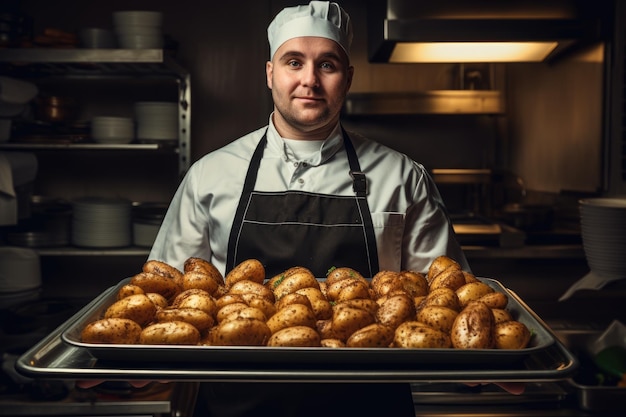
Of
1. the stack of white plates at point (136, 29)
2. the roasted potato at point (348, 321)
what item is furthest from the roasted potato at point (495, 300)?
the stack of white plates at point (136, 29)

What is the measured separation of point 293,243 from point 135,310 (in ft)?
2.77

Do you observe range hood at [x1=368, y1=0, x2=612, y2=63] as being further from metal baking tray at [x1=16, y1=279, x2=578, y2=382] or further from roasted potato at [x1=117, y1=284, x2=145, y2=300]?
metal baking tray at [x1=16, y1=279, x2=578, y2=382]

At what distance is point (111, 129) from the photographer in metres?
3.51

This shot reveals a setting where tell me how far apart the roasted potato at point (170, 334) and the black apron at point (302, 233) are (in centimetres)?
86

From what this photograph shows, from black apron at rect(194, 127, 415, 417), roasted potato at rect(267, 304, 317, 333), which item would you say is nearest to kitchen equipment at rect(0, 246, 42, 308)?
black apron at rect(194, 127, 415, 417)

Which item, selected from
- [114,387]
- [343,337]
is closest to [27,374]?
[343,337]

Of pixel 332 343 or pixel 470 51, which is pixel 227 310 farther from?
pixel 470 51

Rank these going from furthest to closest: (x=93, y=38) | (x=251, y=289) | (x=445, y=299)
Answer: (x=93, y=38), (x=251, y=289), (x=445, y=299)

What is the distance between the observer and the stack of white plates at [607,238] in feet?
7.94

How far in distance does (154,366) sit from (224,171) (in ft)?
4.09

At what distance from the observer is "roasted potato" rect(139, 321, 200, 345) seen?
1.05 metres

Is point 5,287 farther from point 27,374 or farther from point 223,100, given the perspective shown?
point 27,374

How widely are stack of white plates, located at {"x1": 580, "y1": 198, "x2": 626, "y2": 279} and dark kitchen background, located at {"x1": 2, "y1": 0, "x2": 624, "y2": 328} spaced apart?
113 cm

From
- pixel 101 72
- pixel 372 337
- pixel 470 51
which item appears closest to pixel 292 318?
pixel 372 337
